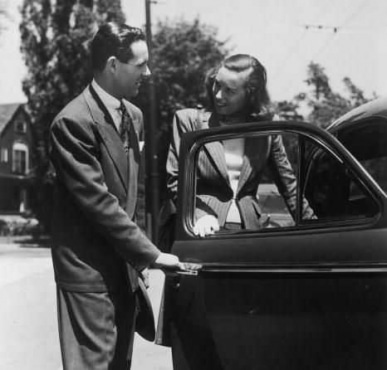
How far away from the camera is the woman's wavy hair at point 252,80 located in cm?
275

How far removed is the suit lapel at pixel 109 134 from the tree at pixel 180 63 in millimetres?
6267

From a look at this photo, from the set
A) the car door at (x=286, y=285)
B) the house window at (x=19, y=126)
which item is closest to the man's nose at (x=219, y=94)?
the car door at (x=286, y=285)

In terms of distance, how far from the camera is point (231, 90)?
275cm

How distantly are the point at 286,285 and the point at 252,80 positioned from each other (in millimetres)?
945

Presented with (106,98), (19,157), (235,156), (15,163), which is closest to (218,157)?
(235,156)

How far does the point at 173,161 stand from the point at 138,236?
1.44 feet

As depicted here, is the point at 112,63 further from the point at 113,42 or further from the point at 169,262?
the point at 169,262

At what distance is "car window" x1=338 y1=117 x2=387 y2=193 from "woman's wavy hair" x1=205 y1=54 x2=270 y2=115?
392 millimetres

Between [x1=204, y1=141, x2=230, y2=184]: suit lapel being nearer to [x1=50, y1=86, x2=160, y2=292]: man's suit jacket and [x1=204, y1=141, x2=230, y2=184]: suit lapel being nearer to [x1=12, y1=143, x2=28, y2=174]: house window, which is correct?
[x1=50, y1=86, x2=160, y2=292]: man's suit jacket

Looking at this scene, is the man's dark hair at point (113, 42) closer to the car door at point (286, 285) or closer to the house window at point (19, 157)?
the car door at point (286, 285)

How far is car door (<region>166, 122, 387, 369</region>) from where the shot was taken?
2.13 meters

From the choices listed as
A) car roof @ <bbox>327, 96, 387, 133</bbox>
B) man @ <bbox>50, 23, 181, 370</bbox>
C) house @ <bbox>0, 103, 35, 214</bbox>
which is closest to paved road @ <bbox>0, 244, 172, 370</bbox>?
house @ <bbox>0, 103, 35, 214</bbox>

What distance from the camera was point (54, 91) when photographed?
618 centimetres

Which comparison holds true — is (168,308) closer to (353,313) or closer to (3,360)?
(353,313)
